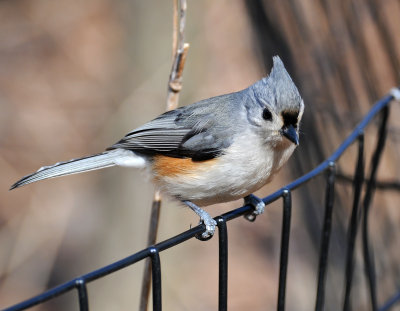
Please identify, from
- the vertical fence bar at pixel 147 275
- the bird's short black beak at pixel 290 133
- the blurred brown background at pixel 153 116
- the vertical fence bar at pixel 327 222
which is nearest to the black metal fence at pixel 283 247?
the vertical fence bar at pixel 327 222

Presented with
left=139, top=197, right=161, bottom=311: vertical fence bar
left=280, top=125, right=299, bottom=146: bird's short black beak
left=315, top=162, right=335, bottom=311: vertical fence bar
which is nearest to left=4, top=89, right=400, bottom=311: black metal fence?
left=315, top=162, right=335, bottom=311: vertical fence bar

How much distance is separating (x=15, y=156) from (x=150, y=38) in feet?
6.15

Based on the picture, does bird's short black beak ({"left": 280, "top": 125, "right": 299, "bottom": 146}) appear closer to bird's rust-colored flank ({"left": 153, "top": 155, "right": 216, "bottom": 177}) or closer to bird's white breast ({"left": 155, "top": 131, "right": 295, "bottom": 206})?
bird's white breast ({"left": 155, "top": 131, "right": 295, "bottom": 206})

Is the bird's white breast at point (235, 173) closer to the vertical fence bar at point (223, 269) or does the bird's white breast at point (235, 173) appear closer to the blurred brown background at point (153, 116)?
the blurred brown background at point (153, 116)

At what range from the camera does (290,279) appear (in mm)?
4730

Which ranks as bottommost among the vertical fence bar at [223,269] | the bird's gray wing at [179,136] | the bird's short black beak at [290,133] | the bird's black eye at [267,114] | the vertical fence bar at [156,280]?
the vertical fence bar at [156,280]

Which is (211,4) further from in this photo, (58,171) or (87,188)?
(58,171)

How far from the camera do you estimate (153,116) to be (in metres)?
3.95

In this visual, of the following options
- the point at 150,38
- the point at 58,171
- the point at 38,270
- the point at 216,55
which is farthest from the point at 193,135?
the point at 216,55

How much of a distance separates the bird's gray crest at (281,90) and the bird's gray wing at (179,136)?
0.93 feet

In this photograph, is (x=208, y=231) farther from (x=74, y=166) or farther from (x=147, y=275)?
(x=74, y=166)

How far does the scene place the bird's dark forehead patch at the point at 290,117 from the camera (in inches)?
82.2

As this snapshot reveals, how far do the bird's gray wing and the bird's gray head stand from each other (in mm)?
195

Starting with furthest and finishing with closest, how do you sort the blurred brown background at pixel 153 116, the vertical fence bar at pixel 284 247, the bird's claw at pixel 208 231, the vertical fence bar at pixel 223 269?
1. the blurred brown background at pixel 153 116
2. the bird's claw at pixel 208 231
3. the vertical fence bar at pixel 284 247
4. the vertical fence bar at pixel 223 269
